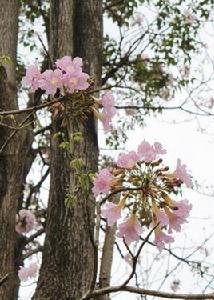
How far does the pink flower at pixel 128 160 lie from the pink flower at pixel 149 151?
2cm

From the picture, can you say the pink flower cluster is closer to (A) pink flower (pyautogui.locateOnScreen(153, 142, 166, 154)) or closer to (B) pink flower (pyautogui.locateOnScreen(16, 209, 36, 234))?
(A) pink flower (pyautogui.locateOnScreen(153, 142, 166, 154))

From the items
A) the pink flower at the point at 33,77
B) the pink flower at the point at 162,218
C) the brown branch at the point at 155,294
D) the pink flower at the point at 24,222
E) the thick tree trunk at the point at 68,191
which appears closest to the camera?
the brown branch at the point at 155,294

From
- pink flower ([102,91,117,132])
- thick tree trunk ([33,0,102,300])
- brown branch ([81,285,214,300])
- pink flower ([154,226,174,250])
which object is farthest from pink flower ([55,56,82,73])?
thick tree trunk ([33,0,102,300])

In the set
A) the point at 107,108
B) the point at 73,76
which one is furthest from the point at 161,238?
the point at 73,76

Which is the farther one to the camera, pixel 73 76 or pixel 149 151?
pixel 73 76

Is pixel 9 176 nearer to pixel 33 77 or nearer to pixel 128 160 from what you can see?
pixel 33 77

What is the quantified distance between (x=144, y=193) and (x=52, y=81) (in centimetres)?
51

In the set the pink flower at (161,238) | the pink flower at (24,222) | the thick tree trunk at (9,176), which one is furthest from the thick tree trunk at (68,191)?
the pink flower at (161,238)

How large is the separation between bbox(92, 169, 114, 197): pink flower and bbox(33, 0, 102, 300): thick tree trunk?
134 centimetres

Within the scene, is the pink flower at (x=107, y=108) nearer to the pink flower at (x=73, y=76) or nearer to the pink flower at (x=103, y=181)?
the pink flower at (x=73, y=76)

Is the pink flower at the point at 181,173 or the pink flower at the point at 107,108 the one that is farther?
the pink flower at the point at 107,108

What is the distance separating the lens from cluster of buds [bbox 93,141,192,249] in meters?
1.61

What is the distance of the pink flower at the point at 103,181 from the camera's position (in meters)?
1.67

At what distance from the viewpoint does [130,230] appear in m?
1.71
